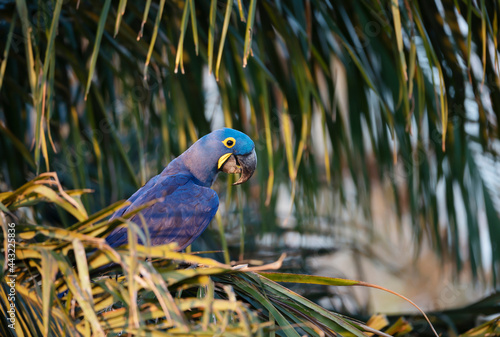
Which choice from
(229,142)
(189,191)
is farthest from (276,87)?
(189,191)

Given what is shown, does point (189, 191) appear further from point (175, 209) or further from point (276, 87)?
point (276, 87)

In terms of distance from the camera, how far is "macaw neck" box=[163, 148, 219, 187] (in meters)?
1.85

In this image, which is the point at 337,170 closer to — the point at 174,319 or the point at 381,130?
the point at 381,130

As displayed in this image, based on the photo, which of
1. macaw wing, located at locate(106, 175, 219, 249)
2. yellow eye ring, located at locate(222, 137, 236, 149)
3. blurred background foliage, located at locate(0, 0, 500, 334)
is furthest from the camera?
yellow eye ring, located at locate(222, 137, 236, 149)

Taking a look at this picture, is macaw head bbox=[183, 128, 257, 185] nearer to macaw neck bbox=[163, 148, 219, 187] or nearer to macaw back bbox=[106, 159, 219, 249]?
macaw neck bbox=[163, 148, 219, 187]

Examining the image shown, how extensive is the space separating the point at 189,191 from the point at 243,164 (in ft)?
0.90

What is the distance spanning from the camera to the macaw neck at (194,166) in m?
1.85

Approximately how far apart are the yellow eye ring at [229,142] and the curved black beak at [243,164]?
58 millimetres

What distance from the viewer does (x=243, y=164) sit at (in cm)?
185

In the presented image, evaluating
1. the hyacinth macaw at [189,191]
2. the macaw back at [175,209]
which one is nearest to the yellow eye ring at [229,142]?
the hyacinth macaw at [189,191]

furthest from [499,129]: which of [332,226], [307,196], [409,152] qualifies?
[332,226]

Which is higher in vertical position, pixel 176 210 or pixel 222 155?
pixel 222 155

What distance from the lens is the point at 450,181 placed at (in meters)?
2.46

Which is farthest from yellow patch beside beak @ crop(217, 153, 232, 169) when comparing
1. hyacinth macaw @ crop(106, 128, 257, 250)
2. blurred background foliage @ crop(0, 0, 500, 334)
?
blurred background foliage @ crop(0, 0, 500, 334)
